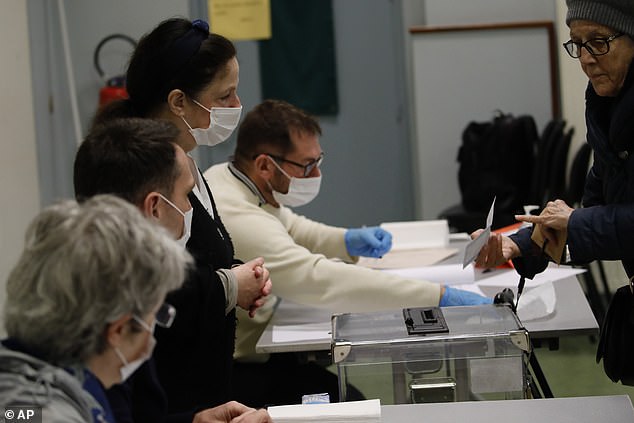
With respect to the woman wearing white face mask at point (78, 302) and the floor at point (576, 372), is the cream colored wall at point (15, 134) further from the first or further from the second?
the woman wearing white face mask at point (78, 302)

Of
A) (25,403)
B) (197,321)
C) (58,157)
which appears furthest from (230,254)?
(58,157)

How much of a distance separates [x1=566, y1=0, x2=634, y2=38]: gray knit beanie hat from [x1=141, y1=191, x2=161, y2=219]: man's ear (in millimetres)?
902

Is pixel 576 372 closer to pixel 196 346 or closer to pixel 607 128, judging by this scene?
pixel 607 128

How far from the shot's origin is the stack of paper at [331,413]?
4.66ft

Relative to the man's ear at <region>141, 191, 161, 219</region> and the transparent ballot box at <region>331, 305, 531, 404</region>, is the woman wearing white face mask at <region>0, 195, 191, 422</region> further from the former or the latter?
the transparent ballot box at <region>331, 305, 531, 404</region>

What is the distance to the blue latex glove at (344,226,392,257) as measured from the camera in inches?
118

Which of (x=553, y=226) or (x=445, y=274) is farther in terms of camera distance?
(x=445, y=274)

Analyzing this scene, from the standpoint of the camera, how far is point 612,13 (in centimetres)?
167

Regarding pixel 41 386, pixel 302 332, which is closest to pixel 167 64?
pixel 302 332

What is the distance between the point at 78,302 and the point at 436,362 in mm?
914

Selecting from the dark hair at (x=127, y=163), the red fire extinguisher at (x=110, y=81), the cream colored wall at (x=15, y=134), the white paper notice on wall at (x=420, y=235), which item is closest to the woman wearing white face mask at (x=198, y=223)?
the dark hair at (x=127, y=163)

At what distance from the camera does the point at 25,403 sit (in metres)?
1.05

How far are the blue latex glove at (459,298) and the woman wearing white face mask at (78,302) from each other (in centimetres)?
128

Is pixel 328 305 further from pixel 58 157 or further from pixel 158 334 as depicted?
pixel 58 157
